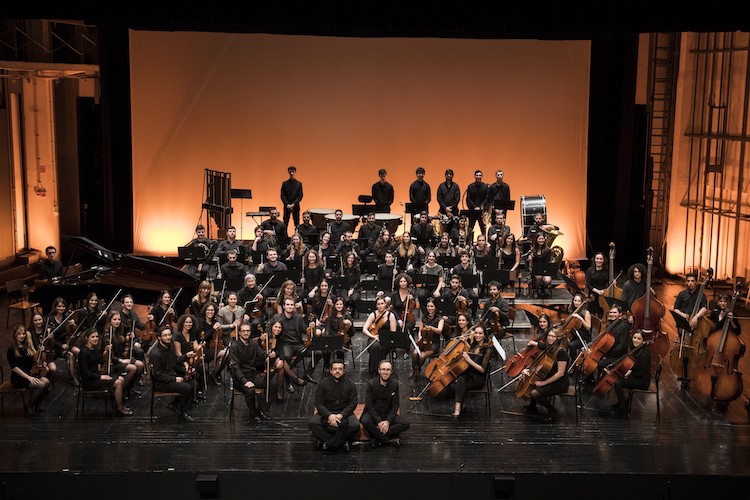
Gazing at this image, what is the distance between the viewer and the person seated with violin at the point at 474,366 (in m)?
11.3

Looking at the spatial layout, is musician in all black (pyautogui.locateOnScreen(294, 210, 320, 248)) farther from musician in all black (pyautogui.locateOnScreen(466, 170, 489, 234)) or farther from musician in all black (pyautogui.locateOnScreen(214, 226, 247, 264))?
musician in all black (pyautogui.locateOnScreen(466, 170, 489, 234))

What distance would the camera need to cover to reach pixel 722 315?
36.5 ft

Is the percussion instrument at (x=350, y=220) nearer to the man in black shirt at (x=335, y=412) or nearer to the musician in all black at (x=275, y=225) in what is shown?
the musician in all black at (x=275, y=225)

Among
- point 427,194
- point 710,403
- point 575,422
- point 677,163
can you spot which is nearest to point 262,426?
point 575,422

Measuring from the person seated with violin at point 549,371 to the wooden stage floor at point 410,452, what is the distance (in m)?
0.30

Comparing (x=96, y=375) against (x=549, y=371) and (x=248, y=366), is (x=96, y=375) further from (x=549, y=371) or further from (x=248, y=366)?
(x=549, y=371)

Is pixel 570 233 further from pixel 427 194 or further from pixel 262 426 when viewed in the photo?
pixel 262 426

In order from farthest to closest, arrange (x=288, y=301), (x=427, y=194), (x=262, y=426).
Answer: (x=427, y=194) → (x=288, y=301) → (x=262, y=426)

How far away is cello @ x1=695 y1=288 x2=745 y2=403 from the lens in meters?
11.1

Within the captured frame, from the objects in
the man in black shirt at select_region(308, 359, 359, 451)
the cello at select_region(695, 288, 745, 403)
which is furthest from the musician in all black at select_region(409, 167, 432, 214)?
the man in black shirt at select_region(308, 359, 359, 451)

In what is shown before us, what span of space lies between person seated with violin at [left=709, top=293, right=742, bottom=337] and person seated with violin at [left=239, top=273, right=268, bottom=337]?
5567 millimetres

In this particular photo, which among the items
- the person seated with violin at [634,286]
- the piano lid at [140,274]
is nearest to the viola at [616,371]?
the person seated with violin at [634,286]

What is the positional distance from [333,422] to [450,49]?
962 cm

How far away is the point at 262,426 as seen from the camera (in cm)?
1107
